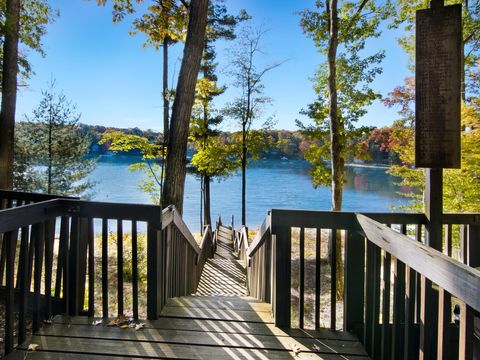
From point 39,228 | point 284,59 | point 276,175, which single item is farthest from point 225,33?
point 276,175

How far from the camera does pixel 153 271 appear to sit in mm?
2443

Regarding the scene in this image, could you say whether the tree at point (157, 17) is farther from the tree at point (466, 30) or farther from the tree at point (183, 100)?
the tree at point (466, 30)

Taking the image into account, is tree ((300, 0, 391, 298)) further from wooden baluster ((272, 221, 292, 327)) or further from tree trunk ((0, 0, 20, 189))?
tree trunk ((0, 0, 20, 189))

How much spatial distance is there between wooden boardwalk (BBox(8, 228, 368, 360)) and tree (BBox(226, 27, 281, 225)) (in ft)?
37.2

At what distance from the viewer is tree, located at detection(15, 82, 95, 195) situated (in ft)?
41.5

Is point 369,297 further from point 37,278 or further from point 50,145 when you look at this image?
point 50,145

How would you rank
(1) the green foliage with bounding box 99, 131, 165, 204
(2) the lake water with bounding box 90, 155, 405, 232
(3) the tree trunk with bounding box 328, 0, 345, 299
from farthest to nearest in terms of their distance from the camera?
(2) the lake water with bounding box 90, 155, 405, 232
(1) the green foliage with bounding box 99, 131, 165, 204
(3) the tree trunk with bounding box 328, 0, 345, 299

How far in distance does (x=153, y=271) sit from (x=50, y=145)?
1296 cm

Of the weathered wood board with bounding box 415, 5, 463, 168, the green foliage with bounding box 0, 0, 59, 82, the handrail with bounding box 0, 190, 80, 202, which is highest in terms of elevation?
the green foliage with bounding box 0, 0, 59, 82

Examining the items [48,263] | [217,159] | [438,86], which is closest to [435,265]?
[438,86]

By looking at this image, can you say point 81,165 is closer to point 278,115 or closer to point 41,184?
point 41,184

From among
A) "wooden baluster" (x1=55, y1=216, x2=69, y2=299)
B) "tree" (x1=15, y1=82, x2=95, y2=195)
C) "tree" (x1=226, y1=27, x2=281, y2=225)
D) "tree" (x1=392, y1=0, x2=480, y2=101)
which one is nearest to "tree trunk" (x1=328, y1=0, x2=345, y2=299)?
"tree" (x1=392, y1=0, x2=480, y2=101)

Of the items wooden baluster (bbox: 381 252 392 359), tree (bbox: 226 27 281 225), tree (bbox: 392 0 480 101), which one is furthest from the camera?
tree (bbox: 226 27 281 225)

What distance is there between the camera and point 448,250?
8.71ft
